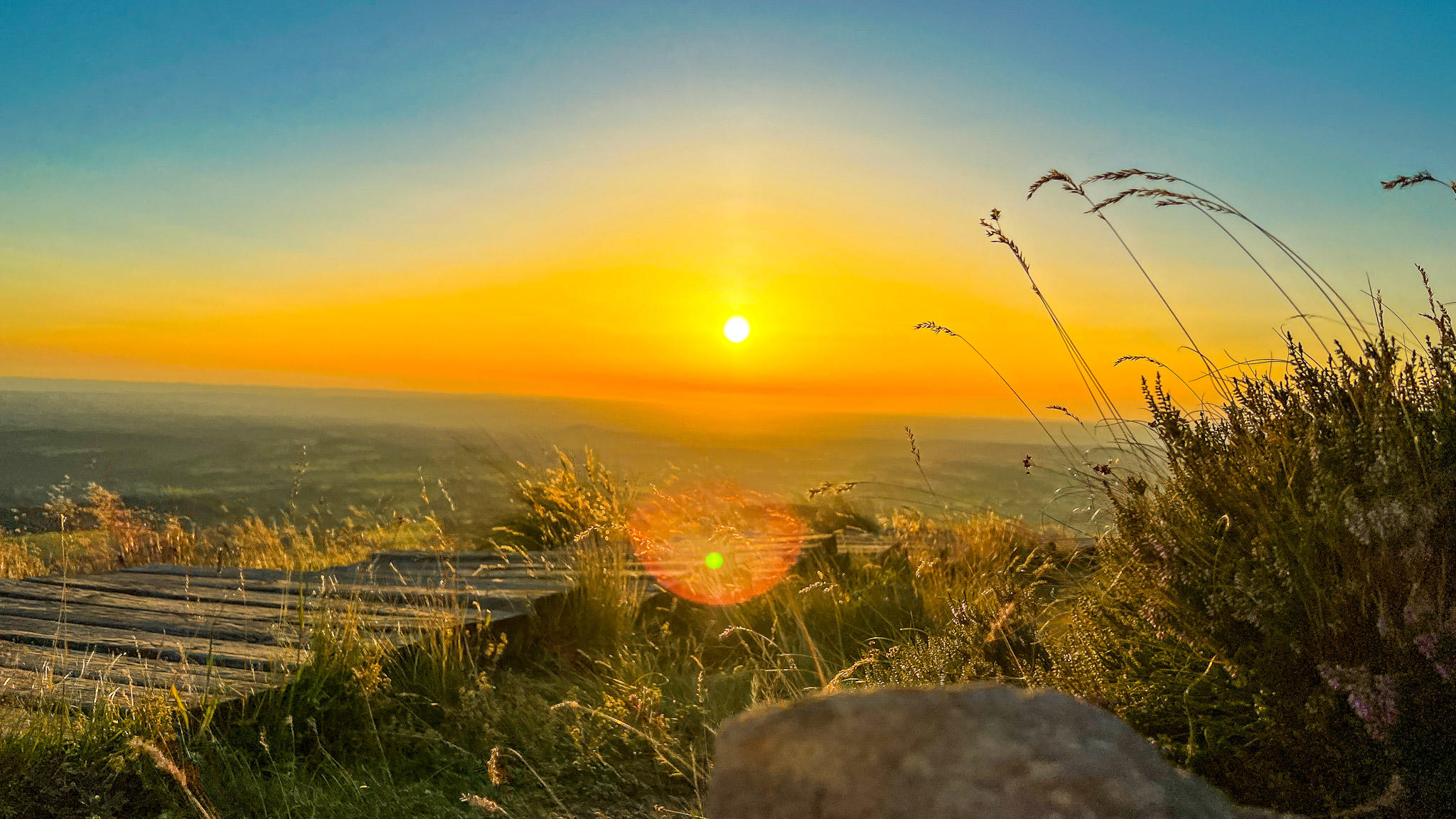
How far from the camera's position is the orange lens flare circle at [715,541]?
6117mm

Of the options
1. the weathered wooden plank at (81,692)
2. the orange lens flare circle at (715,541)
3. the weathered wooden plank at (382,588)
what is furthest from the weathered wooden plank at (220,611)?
the orange lens flare circle at (715,541)

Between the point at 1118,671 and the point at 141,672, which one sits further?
the point at 141,672

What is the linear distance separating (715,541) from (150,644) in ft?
12.0

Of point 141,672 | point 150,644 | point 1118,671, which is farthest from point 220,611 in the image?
point 1118,671

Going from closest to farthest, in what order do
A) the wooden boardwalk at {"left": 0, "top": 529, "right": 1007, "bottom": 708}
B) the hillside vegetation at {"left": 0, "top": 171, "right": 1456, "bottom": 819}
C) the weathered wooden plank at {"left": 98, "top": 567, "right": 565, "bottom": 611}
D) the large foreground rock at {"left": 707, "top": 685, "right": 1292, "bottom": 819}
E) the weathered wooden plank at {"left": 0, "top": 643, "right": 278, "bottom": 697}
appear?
the large foreground rock at {"left": 707, "top": 685, "right": 1292, "bottom": 819}, the hillside vegetation at {"left": 0, "top": 171, "right": 1456, "bottom": 819}, the weathered wooden plank at {"left": 0, "top": 643, "right": 278, "bottom": 697}, the wooden boardwalk at {"left": 0, "top": 529, "right": 1007, "bottom": 708}, the weathered wooden plank at {"left": 98, "top": 567, "right": 565, "bottom": 611}

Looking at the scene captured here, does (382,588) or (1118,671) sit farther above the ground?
(1118,671)

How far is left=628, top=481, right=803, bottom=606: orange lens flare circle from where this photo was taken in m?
6.12

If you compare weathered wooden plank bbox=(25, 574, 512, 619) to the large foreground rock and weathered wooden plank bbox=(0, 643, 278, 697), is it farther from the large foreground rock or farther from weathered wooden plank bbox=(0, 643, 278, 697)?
the large foreground rock

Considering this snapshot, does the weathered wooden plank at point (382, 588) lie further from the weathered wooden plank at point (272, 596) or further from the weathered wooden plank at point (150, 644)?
the weathered wooden plank at point (150, 644)

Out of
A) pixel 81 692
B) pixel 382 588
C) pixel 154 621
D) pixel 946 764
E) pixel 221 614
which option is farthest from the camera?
pixel 382 588

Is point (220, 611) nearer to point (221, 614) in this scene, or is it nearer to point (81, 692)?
point (221, 614)

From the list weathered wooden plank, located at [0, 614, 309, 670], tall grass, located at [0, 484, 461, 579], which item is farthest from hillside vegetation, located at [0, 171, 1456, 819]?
tall grass, located at [0, 484, 461, 579]

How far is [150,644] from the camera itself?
4.45 m

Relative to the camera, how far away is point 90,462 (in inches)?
291
